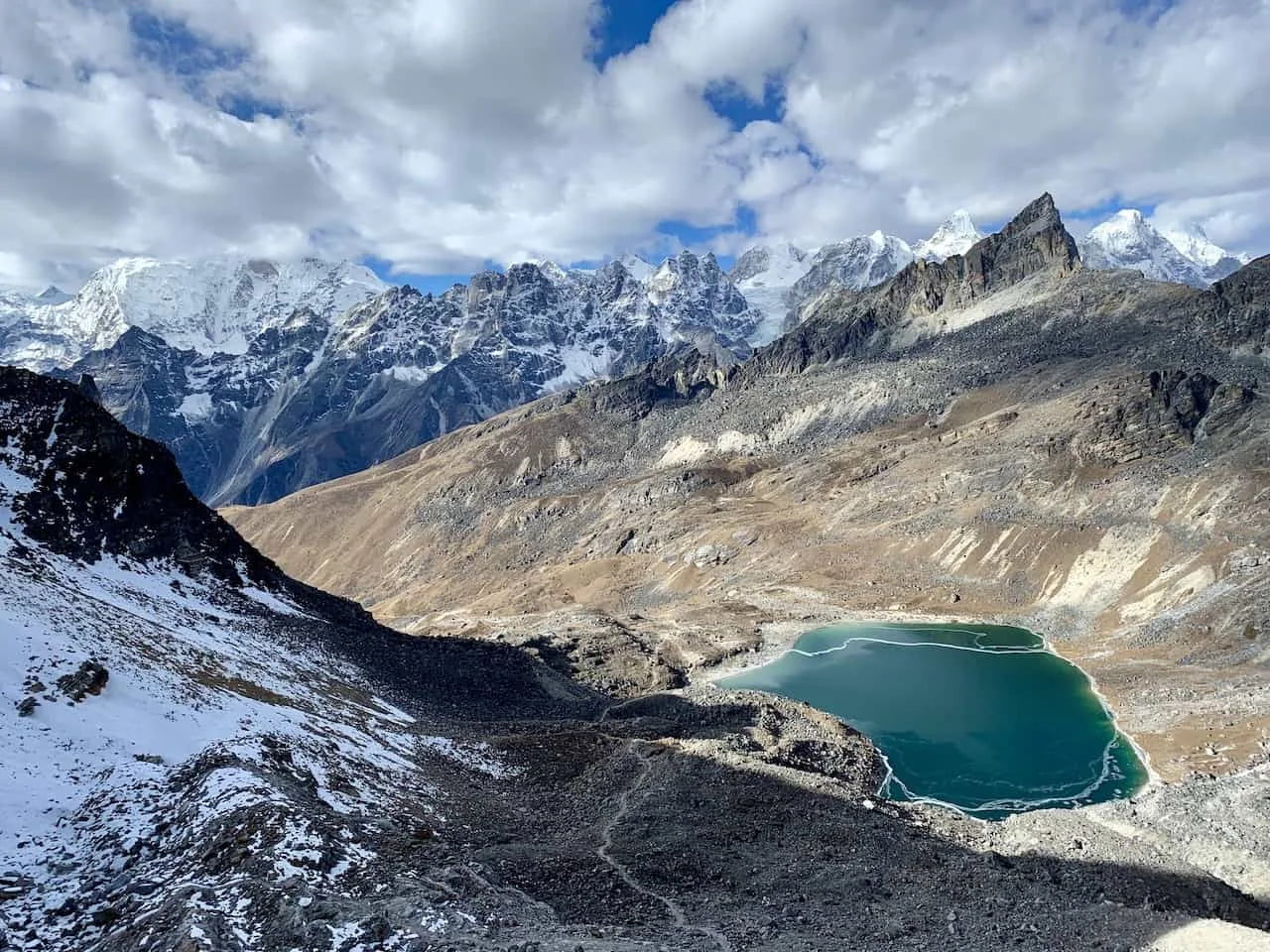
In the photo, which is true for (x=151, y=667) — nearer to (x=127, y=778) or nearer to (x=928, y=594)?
(x=127, y=778)

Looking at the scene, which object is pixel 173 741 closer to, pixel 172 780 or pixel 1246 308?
pixel 172 780

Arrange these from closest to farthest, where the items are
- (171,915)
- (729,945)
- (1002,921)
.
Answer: (171,915) → (729,945) → (1002,921)

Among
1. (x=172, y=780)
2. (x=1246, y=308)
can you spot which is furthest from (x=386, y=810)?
(x=1246, y=308)

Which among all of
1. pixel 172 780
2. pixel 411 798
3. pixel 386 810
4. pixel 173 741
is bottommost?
pixel 411 798

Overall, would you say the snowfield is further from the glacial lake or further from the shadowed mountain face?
the glacial lake

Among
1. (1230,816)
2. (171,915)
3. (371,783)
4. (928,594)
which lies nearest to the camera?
(171,915)

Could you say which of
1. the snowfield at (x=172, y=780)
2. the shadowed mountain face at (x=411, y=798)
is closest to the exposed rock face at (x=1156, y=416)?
the shadowed mountain face at (x=411, y=798)

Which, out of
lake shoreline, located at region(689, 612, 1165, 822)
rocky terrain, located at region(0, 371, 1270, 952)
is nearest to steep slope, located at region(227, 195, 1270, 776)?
lake shoreline, located at region(689, 612, 1165, 822)

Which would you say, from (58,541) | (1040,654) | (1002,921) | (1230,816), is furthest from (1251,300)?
(58,541)
